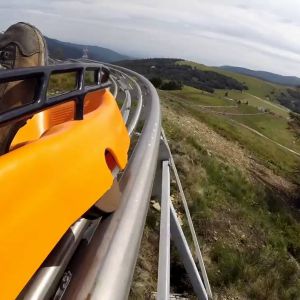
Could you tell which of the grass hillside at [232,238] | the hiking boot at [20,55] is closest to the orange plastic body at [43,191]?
the hiking boot at [20,55]

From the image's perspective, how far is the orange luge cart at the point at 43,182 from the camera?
1451 mm

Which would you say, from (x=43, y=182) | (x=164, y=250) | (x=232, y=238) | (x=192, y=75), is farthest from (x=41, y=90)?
(x=192, y=75)

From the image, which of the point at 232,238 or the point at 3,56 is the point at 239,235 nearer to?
the point at 232,238

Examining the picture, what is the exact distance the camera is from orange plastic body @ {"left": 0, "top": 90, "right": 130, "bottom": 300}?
1442 millimetres

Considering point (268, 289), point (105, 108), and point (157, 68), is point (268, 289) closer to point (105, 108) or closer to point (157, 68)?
point (105, 108)

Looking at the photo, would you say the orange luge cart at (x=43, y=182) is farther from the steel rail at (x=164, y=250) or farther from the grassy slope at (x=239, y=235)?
the grassy slope at (x=239, y=235)

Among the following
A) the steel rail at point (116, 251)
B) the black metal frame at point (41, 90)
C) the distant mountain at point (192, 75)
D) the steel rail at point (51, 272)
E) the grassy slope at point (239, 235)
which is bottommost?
the distant mountain at point (192, 75)

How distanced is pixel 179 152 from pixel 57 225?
22.0ft

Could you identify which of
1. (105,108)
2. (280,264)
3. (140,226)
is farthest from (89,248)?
(280,264)

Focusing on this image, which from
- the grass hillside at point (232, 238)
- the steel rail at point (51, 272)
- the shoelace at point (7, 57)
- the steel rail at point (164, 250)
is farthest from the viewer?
the grass hillside at point (232, 238)

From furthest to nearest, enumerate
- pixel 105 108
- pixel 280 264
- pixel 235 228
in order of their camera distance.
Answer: pixel 235 228
pixel 280 264
pixel 105 108

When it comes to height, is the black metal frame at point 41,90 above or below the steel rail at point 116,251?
above

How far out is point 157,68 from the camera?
182625mm

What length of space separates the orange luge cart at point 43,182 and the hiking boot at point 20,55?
231 millimetres
